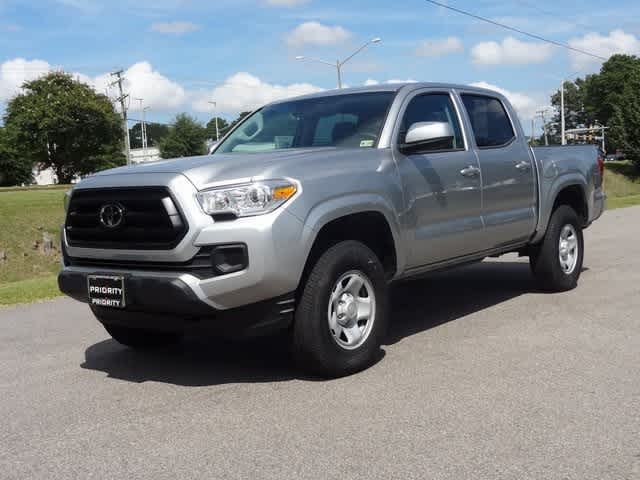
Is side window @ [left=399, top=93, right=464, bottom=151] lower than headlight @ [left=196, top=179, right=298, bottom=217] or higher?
higher

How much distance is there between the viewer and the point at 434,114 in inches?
240

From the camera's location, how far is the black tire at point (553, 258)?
7273 mm

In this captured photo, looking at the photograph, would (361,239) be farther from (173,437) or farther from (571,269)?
(571,269)

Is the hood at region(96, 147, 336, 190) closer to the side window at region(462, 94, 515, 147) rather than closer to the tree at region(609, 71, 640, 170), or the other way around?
the side window at region(462, 94, 515, 147)

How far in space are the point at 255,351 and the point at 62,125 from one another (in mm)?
68227

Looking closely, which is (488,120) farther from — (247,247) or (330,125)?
(247,247)

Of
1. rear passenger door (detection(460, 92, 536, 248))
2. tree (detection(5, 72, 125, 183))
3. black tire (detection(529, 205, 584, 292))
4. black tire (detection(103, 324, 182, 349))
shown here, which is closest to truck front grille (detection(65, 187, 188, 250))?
black tire (detection(103, 324, 182, 349))

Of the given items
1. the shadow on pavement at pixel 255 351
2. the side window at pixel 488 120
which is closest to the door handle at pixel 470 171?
the side window at pixel 488 120

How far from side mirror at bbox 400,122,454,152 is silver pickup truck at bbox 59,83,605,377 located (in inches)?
0.4

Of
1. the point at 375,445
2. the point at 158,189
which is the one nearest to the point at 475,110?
the point at 158,189

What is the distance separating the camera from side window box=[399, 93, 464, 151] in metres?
5.72

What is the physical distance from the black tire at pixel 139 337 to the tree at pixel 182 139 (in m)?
78.6

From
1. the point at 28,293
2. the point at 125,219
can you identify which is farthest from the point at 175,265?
the point at 28,293

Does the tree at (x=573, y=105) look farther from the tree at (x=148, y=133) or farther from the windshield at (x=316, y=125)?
the windshield at (x=316, y=125)
